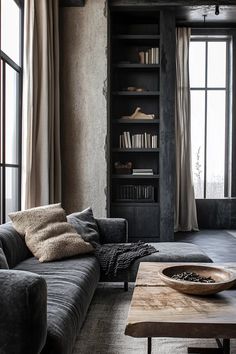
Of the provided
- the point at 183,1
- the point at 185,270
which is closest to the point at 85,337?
the point at 185,270

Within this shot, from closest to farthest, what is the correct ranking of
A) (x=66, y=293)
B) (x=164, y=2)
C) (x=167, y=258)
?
1. (x=66, y=293)
2. (x=167, y=258)
3. (x=164, y=2)

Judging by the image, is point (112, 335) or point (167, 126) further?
point (167, 126)

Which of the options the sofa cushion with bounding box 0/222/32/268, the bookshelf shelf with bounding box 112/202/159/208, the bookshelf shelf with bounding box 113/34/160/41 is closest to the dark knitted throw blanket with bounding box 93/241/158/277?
the sofa cushion with bounding box 0/222/32/268

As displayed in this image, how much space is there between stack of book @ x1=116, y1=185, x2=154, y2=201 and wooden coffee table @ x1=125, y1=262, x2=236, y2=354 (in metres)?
3.84

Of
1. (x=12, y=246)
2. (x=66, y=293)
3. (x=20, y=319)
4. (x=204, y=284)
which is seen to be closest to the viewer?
(x=20, y=319)

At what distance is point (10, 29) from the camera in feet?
14.5

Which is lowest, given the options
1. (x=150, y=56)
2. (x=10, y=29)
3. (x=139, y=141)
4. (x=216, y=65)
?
(x=139, y=141)

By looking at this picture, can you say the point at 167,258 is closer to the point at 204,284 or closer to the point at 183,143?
the point at 204,284

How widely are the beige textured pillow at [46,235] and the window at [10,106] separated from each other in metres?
0.85

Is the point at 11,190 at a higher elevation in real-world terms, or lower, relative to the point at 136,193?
higher

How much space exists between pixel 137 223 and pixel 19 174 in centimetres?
197

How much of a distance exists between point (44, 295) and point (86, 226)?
1979mm

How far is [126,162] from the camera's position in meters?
6.23

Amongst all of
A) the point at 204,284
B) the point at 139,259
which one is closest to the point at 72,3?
the point at 139,259
